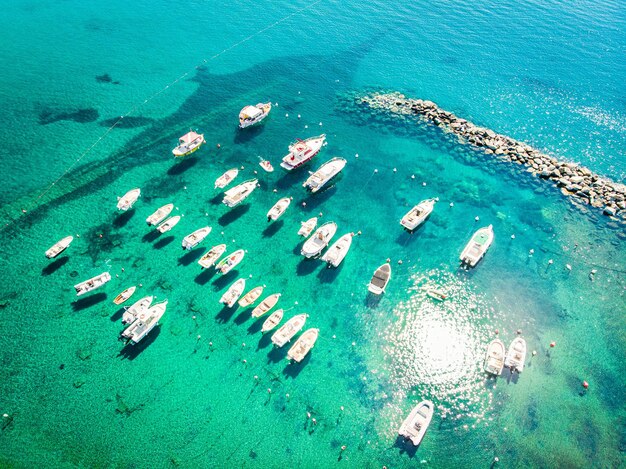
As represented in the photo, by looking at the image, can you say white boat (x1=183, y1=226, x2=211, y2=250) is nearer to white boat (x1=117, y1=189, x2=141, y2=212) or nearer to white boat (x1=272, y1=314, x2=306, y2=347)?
white boat (x1=117, y1=189, x2=141, y2=212)

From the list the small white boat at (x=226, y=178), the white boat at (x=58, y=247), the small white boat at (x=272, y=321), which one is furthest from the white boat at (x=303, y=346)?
the white boat at (x=58, y=247)

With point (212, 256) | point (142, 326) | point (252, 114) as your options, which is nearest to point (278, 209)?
point (212, 256)

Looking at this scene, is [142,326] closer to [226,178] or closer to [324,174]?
[226,178]

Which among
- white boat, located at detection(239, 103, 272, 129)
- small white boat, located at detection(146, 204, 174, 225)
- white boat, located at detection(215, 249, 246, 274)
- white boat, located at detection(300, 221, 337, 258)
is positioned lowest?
white boat, located at detection(215, 249, 246, 274)

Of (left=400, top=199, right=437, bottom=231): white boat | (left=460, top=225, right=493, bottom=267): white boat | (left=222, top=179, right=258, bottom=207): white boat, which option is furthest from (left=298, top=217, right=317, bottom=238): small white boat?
(left=460, top=225, right=493, bottom=267): white boat

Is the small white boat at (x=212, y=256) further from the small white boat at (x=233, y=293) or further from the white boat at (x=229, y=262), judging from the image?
the small white boat at (x=233, y=293)

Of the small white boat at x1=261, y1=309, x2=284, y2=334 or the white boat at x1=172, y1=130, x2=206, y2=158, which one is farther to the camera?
the white boat at x1=172, y1=130, x2=206, y2=158

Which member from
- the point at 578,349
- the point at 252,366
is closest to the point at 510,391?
the point at 578,349
